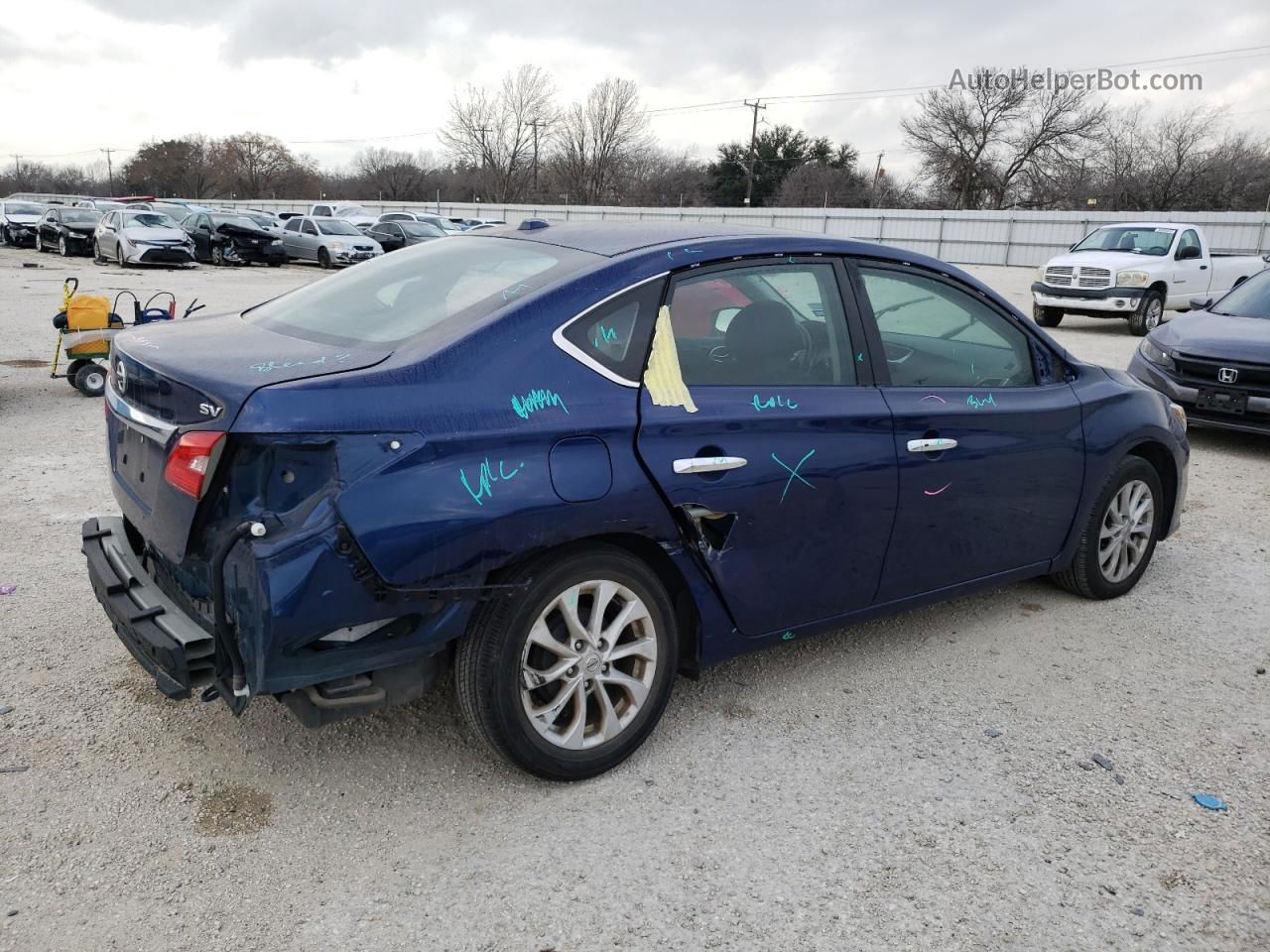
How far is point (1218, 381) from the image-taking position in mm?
7824

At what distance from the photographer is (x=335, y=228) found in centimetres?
2745

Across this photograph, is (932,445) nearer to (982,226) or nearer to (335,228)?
(335,228)

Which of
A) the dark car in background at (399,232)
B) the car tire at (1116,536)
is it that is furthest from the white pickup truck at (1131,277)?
the dark car in background at (399,232)

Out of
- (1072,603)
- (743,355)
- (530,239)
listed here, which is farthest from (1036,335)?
(530,239)

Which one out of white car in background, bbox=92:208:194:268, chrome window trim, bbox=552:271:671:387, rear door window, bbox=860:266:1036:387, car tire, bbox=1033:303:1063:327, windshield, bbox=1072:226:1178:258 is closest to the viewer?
chrome window trim, bbox=552:271:671:387

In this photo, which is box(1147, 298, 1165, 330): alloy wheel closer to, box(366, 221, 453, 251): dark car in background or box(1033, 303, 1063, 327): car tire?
box(1033, 303, 1063, 327): car tire

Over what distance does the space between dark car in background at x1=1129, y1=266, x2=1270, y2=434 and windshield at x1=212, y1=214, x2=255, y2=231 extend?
24471 millimetres

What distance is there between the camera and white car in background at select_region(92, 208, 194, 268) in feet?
77.0

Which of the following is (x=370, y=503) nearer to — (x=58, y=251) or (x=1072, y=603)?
(x=1072, y=603)

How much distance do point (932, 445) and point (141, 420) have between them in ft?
8.65

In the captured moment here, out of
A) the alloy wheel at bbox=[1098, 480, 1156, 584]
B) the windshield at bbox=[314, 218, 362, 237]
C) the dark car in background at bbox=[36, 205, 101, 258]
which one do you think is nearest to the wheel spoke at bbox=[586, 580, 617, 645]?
the alloy wheel at bbox=[1098, 480, 1156, 584]

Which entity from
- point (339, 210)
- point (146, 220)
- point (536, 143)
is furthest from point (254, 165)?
point (146, 220)

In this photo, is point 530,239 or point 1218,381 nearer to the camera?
point 530,239

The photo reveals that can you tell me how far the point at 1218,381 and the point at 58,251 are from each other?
31322 mm
